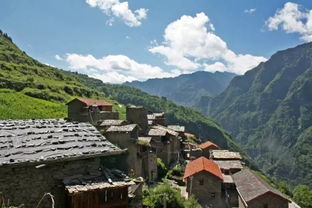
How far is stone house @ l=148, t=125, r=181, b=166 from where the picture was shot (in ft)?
165

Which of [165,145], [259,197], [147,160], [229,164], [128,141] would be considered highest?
[128,141]

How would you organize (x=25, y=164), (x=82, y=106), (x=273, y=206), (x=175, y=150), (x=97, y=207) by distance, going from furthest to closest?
(x=175, y=150), (x=82, y=106), (x=273, y=206), (x=97, y=207), (x=25, y=164)

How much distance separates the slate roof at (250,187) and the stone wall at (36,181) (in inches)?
1161

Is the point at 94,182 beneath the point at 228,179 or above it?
above

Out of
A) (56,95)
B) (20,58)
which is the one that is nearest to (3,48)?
(20,58)

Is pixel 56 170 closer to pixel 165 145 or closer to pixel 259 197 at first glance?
pixel 259 197

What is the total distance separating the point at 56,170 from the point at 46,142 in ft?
3.17

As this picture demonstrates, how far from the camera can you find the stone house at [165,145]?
50188 mm

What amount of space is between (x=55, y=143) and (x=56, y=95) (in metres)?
74.6

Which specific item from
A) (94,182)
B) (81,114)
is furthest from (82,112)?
(94,182)

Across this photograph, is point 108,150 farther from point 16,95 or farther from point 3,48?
point 3,48

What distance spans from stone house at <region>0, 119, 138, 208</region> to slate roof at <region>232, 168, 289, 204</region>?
28828mm

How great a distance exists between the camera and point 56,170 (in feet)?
31.9

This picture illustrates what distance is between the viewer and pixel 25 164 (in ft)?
29.3
